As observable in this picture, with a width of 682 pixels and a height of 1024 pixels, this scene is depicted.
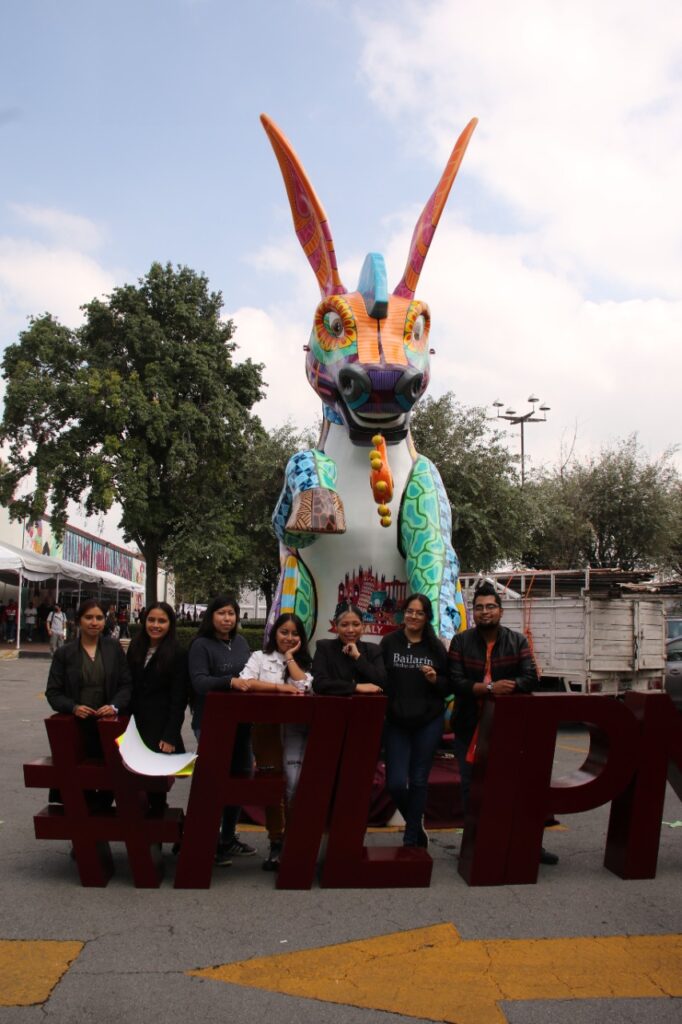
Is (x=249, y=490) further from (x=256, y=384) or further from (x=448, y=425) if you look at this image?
(x=448, y=425)

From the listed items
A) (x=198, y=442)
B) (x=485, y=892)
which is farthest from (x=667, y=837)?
(x=198, y=442)

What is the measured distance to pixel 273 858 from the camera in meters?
4.27

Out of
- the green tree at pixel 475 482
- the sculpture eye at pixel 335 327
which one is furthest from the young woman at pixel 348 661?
the green tree at pixel 475 482

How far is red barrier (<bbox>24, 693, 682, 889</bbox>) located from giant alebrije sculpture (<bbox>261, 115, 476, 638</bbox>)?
1104 millimetres

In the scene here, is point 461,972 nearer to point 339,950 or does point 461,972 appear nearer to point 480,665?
point 339,950

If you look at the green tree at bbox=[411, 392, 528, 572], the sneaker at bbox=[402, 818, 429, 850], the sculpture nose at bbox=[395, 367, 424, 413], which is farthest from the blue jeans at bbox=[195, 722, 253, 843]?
the green tree at bbox=[411, 392, 528, 572]

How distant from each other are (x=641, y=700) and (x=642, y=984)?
161 centimetres

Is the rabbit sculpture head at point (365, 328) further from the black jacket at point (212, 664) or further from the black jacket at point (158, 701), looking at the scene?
the black jacket at point (158, 701)

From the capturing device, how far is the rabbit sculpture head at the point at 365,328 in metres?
5.30

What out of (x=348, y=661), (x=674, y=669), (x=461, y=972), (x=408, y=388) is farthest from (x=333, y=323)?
(x=674, y=669)

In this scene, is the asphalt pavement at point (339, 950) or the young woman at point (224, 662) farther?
the young woman at point (224, 662)

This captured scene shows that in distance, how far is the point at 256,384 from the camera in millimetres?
22391

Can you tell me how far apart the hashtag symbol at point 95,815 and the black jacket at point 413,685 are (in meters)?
1.18

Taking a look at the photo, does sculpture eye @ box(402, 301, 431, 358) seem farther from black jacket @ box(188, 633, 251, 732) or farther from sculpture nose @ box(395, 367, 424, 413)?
black jacket @ box(188, 633, 251, 732)
